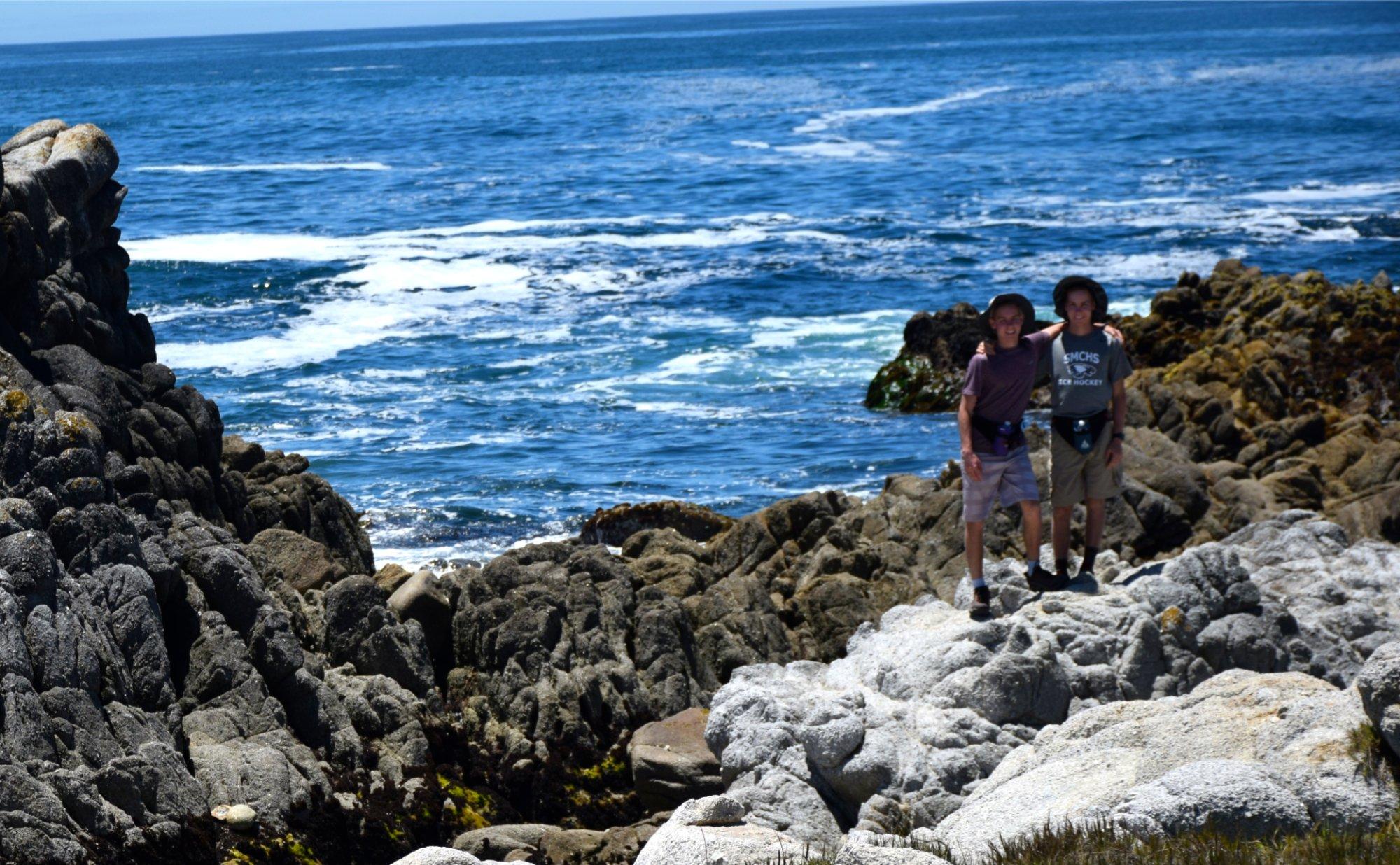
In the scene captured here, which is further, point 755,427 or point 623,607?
point 755,427

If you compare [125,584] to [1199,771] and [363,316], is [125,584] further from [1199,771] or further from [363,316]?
[363,316]

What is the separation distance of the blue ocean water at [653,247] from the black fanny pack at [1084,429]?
Answer: 30.5ft

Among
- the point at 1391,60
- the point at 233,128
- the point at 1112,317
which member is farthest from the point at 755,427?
the point at 1391,60

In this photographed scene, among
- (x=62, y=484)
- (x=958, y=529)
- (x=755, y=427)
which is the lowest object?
(x=755, y=427)

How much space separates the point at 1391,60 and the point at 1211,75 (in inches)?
573

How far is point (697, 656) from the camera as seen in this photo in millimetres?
12516

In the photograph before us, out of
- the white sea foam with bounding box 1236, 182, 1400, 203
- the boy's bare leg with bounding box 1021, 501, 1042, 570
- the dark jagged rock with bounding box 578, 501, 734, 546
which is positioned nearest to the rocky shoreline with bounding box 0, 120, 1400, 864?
the boy's bare leg with bounding box 1021, 501, 1042, 570

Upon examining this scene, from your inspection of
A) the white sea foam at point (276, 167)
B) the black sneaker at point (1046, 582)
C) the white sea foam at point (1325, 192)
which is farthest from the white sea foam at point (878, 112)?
the black sneaker at point (1046, 582)

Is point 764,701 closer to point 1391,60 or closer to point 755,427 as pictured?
point 755,427

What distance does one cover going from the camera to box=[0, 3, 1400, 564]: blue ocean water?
939 inches

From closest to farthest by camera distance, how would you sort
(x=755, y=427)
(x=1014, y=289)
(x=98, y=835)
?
(x=98, y=835)
(x=755, y=427)
(x=1014, y=289)

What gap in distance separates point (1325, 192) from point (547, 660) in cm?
4489

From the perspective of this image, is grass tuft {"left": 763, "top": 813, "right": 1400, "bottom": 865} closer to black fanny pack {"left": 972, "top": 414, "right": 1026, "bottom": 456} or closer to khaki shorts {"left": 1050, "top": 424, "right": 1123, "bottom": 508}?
black fanny pack {"left": 972, "top": 414, "right": 1026, "bottom": 456}

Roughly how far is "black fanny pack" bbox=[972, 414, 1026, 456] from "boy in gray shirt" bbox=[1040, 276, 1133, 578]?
0.31m
